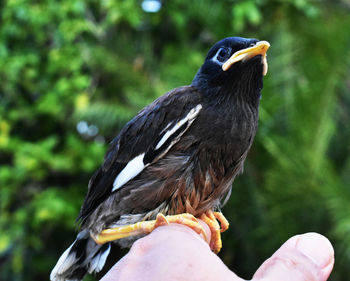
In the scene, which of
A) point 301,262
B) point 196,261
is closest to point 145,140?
point 196,261

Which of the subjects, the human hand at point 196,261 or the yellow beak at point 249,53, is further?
the yellow beak at point 249,53

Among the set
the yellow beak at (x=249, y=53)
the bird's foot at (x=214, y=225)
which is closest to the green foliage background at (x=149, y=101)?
the bird's foot at (x=214, y=225)

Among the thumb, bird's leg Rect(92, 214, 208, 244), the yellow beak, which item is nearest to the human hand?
the thumb

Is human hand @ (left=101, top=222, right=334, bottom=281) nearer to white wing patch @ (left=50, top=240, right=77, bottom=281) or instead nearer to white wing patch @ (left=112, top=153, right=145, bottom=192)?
white wing patch @ (left=112, top=153, right=145, bottom=192)

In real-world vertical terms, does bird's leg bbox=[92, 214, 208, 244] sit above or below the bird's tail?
above

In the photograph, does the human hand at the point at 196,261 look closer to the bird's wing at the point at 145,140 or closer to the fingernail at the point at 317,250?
the fingernail at the point at 317,250
